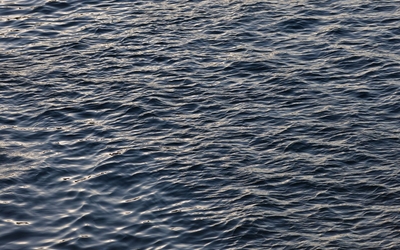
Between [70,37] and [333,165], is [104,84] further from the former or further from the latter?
[333,165]

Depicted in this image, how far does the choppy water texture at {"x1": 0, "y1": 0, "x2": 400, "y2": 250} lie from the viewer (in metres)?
21.5

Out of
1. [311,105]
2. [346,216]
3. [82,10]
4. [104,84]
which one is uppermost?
[82,10]

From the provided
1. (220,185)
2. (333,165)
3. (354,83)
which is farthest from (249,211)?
(354,83)

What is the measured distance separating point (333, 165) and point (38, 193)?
9.11 meters

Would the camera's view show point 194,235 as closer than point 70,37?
Yes

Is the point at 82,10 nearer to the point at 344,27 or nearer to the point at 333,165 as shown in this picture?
the point at 344,27

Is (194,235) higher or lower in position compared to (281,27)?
lower

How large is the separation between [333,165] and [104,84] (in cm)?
1001

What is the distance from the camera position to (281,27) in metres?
33.0

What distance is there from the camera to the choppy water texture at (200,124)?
2147 centimetres

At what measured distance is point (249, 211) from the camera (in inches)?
859

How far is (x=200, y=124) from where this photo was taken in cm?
2653

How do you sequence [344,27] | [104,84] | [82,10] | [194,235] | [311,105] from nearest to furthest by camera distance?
[194,235]
[311,105]
[104,84]
[344,27]
[82,10]

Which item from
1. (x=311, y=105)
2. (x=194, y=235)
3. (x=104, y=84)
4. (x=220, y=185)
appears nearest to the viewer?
(x=194, y=235)
